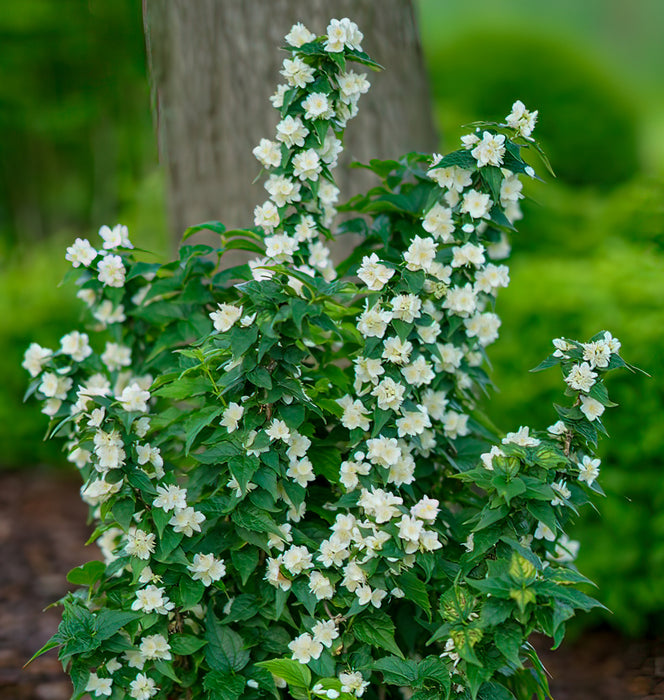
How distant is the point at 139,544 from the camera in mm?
1643

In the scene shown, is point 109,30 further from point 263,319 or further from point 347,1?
point 263,319

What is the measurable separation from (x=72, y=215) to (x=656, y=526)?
32.1ft

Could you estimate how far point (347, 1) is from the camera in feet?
8.41

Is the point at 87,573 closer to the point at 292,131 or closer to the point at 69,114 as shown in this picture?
the point at 292,131

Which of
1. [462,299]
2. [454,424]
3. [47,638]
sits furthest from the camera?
[47,638]

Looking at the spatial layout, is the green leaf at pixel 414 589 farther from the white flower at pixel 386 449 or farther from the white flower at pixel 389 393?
the white flower at pixel 389 393

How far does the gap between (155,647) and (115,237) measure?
0.99m

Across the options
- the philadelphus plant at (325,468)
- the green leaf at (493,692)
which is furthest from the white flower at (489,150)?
the green leaf at (493,692)

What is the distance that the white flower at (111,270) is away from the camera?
193 centimetres

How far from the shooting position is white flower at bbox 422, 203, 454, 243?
1.76 meters

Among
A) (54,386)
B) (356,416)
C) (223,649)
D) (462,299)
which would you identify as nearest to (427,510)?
(356,416)

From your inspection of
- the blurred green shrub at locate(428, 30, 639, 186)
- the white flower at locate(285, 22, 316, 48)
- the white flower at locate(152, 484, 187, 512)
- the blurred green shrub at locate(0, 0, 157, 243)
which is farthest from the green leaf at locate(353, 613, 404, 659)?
the blurred green shrub at locate(428, 30, 639, 186)

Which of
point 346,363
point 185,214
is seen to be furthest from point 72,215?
point 346,363

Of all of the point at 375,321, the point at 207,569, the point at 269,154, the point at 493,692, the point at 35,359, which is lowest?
the point at 493,692
